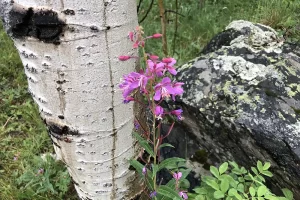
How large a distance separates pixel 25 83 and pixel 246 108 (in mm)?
2396

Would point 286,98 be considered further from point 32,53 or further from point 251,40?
point 32,53

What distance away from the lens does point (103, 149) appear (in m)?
1.59

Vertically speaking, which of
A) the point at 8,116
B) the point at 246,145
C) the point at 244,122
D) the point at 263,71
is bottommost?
the point at 8,116

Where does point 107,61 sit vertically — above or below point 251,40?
above

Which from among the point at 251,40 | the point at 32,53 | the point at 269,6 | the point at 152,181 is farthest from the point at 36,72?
the point at 269,6

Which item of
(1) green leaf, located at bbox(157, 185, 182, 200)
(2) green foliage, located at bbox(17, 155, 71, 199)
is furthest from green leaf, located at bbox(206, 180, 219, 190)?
(2) green foliage, located at bbox(17, 155, 71, 199)

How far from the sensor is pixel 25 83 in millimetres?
3537

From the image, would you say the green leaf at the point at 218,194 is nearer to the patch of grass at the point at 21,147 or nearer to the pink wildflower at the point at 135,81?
the pink wildflower at the point at 135,81

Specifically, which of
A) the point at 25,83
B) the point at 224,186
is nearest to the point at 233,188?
the point at 224,186

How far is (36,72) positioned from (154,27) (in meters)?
2.79

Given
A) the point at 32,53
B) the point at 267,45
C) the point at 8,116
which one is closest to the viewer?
the point at 32,53

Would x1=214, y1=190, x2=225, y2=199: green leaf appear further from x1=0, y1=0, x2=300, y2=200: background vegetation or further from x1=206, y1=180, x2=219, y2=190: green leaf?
x1=0, y1=0, x2=300, y2=200: background vegetation

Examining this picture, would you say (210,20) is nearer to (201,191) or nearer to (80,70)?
(201,191)

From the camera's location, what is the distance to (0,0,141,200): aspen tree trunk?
1241 mm
